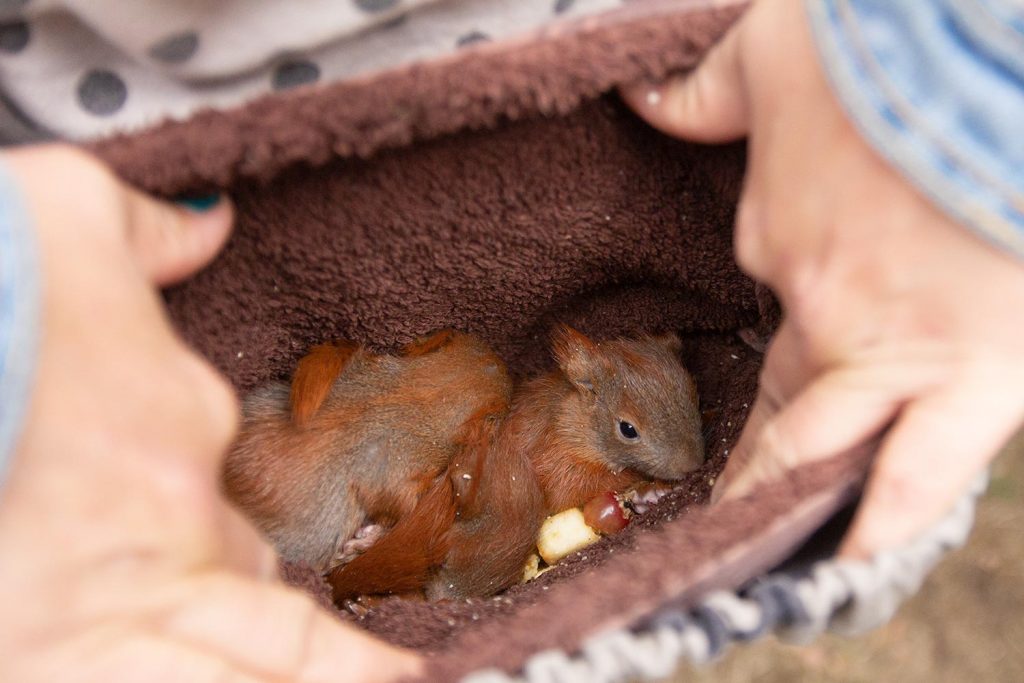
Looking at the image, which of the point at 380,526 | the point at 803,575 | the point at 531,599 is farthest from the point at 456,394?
the point at 803,575

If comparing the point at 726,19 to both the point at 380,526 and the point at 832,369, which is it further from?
the point at 380,526

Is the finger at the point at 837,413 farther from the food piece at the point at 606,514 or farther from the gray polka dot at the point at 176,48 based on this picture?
the gray polka dot at the point at 176,48

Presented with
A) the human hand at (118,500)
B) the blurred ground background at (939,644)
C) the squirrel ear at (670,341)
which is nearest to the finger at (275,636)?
the human hand at (118,500)

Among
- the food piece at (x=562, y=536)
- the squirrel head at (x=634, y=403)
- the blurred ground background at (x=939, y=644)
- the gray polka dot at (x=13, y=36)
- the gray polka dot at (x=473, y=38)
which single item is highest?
the gray polka dot at (x=13, y=36)

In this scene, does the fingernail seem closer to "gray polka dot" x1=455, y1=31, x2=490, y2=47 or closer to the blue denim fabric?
"gray polka dot" x1=455, y1=31, x2=490, y2=47

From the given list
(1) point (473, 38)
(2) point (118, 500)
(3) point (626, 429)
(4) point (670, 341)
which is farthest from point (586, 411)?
(2) point (118, 500)

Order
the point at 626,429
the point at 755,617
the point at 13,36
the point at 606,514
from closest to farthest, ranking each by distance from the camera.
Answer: the point at 755,617, the point at 13,36, the point at 606,514, the point at 626,429

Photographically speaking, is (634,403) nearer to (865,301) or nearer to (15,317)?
(865,301)

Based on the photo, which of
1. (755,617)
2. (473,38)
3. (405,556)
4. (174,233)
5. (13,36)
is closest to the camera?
(755,617)
